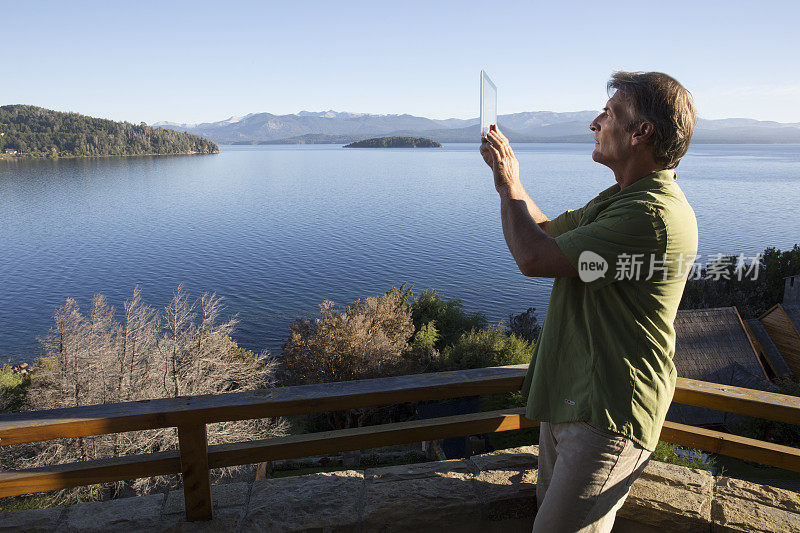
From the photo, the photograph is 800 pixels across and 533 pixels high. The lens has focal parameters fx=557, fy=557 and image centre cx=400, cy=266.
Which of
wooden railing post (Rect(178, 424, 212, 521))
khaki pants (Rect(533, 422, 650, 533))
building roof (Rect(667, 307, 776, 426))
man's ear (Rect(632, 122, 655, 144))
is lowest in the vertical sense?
building roof (Rect(667, 307, 776, 426))

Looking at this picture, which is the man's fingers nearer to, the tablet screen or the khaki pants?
the tablet screen

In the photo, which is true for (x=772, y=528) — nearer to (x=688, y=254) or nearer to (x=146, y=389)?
(x=688, y=254)

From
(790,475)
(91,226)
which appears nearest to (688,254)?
(790,475)

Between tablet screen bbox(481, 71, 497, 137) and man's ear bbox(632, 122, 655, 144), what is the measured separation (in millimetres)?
545

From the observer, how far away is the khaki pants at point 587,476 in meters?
1.87

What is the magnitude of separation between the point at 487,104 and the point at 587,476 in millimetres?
1411

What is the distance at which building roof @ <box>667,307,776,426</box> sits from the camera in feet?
60.0

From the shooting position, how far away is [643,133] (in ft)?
5.91

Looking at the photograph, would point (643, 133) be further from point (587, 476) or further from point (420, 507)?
point (420, 507)

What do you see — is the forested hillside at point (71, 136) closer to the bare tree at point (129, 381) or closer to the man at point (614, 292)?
the bare tree at point (129, 381)

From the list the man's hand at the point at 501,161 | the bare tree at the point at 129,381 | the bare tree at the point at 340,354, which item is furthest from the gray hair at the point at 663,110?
the bare tree at the point at 340,354

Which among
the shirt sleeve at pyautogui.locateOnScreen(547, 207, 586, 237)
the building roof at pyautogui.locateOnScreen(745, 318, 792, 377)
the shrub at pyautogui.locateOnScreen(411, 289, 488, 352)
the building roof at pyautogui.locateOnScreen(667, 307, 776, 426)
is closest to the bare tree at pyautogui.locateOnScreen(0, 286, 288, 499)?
the shrub at pyautogui.locateOnScreen(411, 289, 488, 352)

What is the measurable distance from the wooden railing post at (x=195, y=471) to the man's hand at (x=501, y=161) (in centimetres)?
173

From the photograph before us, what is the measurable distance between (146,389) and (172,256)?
28735mm
